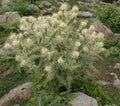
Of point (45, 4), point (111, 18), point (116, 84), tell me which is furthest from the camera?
point (45, 4)

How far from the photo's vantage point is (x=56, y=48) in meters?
8.68

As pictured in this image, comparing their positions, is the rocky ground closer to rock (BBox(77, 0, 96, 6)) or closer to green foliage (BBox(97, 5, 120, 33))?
green foliage (BBox(97, 5, 120, 33))

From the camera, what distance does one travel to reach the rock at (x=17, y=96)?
9.25 metres

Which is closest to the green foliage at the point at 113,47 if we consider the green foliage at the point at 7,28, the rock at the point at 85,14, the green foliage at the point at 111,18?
the green foliage at the point at 111,18

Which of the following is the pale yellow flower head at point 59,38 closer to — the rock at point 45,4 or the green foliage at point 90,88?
the green foliage at point 90,88

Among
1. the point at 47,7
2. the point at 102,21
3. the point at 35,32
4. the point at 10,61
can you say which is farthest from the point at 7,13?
the point at 35,32

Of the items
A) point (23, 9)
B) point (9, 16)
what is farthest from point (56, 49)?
point (23, 9)

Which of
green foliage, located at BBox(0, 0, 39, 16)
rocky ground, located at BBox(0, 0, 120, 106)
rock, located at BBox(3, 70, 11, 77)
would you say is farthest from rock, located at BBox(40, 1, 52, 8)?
rock, located at BBox(3, 70, 11, 77)

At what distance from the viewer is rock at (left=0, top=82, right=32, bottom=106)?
925cm

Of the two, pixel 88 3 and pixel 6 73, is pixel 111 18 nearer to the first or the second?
pixel 88 3

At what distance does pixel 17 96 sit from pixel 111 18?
667 cm

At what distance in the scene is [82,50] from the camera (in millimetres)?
8680

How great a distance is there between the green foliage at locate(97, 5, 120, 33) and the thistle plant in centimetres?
577

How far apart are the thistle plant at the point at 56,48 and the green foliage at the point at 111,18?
5775 millimetres
